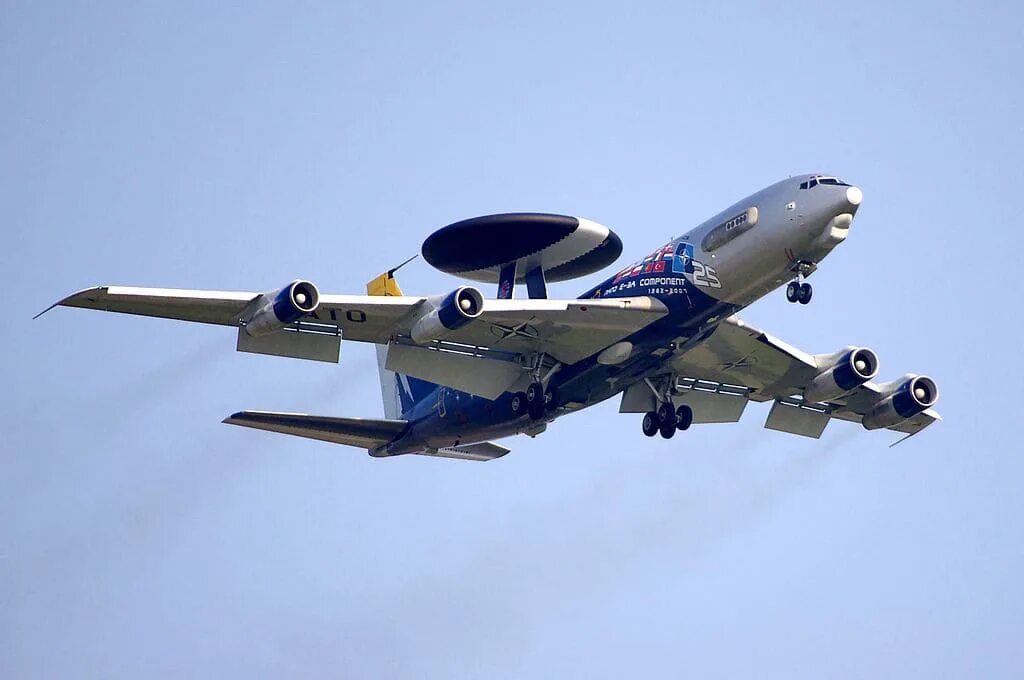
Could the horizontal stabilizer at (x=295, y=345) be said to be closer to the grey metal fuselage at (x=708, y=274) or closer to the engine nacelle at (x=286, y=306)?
the engine nacelle at (x=286, y=306)

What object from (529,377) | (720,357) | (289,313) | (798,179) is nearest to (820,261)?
(798,179)

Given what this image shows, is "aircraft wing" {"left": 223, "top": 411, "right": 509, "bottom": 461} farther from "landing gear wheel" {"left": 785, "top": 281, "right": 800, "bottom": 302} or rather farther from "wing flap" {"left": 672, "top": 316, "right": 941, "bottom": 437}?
"landing gear wheel" {"left": 785, "top": 281, "right": 800, "bottom": 302}

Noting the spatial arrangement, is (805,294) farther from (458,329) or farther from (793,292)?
(458,329)

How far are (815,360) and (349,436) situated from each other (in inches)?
762

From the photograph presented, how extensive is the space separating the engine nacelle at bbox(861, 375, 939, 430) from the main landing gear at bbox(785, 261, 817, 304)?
12321 millimetres

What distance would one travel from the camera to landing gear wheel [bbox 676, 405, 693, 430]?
60.3 m

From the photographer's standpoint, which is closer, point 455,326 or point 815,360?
point 455,326

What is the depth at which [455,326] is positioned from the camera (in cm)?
5075

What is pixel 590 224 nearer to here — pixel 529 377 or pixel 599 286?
pixel 599 286

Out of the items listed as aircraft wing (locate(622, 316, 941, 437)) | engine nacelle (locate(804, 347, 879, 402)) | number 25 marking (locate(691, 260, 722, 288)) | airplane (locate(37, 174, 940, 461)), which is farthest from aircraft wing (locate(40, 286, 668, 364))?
engine nacelle (locate(804, 347, 879, 402))

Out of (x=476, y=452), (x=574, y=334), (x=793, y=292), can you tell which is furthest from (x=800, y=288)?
(x=476, y=452)

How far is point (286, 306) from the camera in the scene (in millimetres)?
48781

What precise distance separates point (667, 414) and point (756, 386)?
558cm

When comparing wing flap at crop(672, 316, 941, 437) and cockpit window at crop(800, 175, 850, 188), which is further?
wing flap at crop(672, 316, 941, 437)
